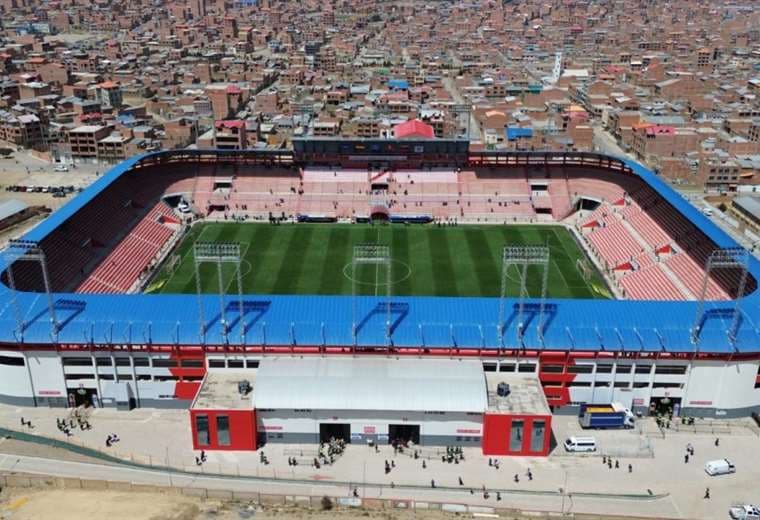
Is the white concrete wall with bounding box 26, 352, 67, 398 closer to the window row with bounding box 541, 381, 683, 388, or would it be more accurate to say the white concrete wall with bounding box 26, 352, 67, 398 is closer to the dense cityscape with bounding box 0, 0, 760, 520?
the dense cityscape with bounding box 0, 0, 760, 520

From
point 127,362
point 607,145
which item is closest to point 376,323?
point 127,362

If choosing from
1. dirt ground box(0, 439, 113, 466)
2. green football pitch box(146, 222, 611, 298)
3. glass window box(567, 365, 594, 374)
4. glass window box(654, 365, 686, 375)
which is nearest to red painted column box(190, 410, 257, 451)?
dirt ground box(0, 439, 113, 466)

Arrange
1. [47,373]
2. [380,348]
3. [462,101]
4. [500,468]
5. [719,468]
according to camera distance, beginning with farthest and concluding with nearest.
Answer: [462,101]
[47,373]
[380,348]
[500,468]
[719,468]

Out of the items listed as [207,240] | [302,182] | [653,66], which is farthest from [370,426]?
[653,66]

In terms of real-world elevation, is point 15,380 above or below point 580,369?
below

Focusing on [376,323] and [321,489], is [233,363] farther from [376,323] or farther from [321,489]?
[321,489]

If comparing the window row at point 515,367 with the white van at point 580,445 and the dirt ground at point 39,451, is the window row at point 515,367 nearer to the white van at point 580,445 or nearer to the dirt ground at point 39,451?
the white van at point 580,445
